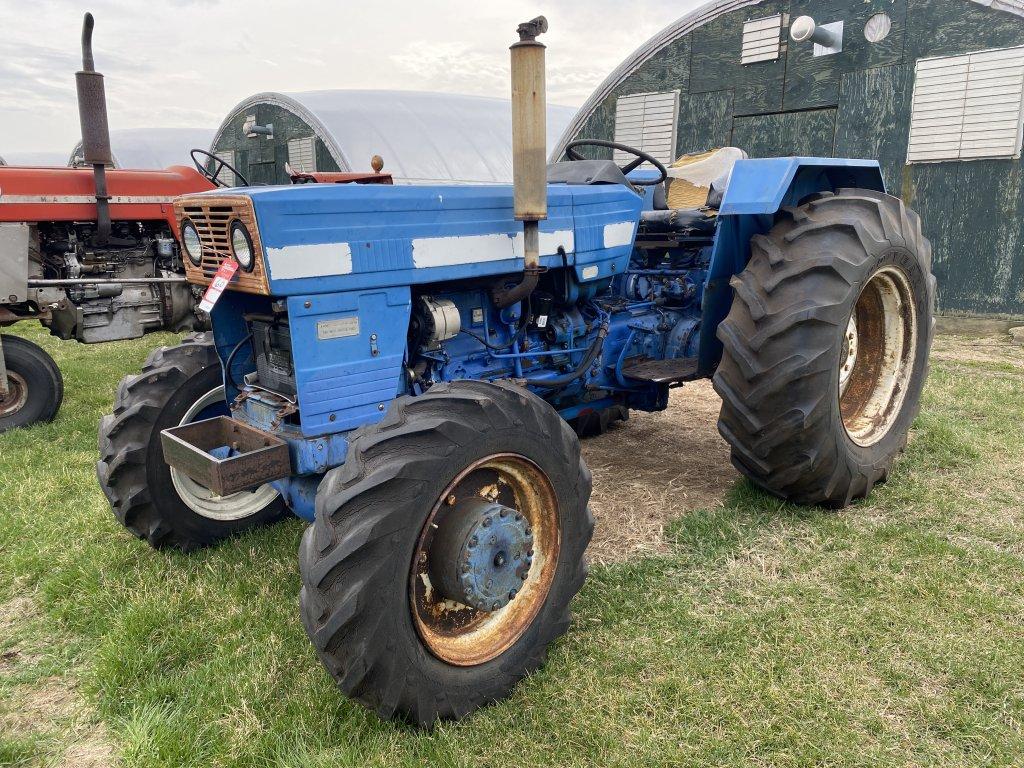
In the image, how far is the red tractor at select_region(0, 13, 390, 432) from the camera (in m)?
5.04

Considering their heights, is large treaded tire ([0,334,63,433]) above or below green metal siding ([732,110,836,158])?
below

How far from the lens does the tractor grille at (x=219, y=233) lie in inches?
87.3

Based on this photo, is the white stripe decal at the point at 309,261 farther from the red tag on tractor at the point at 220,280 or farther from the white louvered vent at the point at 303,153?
the white louvered vent at the point at 303,153

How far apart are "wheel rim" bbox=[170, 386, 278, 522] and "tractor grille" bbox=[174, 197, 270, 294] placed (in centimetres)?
66

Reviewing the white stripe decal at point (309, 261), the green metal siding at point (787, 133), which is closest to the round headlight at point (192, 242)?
the white stripe decal at point (309, 261)

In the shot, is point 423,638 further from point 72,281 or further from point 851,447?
point 72,281

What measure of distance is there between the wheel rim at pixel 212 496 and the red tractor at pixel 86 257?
2.60 meters

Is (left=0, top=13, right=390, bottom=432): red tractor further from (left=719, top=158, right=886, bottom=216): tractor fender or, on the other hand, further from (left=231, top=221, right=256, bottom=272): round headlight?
(left=719, top=158, right=886, bottom=216): tractor fender

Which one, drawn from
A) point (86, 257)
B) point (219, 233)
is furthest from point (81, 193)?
point (219, 233)

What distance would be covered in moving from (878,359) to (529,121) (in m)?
2.39

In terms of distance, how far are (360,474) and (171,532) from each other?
155cm

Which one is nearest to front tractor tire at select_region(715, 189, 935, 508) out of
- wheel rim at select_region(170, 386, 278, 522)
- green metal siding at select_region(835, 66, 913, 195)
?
wheel rim at select_region(170, 386, 278, 522)

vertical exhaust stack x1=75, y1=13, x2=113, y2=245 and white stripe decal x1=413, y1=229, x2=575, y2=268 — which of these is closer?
white stripe decal x1=413, y1=229, x2=575, y2=268

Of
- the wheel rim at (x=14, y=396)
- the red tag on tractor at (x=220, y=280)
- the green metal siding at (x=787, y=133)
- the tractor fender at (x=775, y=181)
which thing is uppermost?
the green metal siding at (x=787, y=133)
